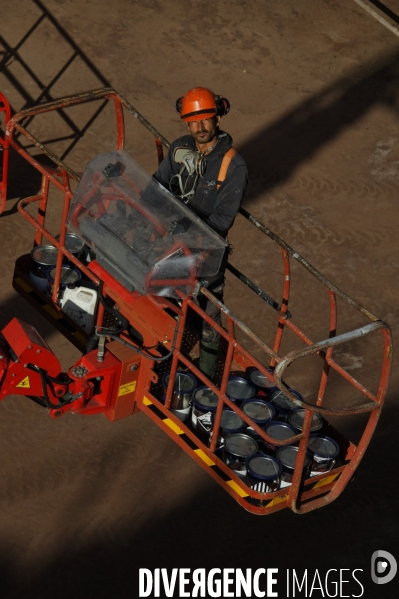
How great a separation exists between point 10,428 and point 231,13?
8.21 m

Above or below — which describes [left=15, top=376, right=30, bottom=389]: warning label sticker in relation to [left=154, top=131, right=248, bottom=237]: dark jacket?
below

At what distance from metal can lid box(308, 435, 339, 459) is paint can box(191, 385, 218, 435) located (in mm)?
768

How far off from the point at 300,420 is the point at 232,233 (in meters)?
3.66

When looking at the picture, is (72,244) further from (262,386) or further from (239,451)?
(239,451)

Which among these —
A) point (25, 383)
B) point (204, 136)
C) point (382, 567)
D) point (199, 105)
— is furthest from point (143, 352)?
point (382, 567)

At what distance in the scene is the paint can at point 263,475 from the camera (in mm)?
7098

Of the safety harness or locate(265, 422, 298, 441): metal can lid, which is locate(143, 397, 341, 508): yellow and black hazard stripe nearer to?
A: locate(265, 422, 298, 441): metal can lid

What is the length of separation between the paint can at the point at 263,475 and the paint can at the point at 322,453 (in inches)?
11.1

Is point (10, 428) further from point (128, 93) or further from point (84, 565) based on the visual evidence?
point (128, 93)

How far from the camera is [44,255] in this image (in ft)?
27.2

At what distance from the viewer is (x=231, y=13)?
14.4 metres

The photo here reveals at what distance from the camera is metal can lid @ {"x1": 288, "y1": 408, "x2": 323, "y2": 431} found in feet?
24.7

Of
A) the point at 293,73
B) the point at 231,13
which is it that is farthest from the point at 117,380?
the point at 231,13

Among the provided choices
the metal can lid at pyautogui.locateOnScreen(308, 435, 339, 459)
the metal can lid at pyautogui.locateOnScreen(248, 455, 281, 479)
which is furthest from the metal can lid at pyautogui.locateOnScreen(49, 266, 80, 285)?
the metal can lid at pyautogui.locateOnScreen(308, 435, 339, 459)
